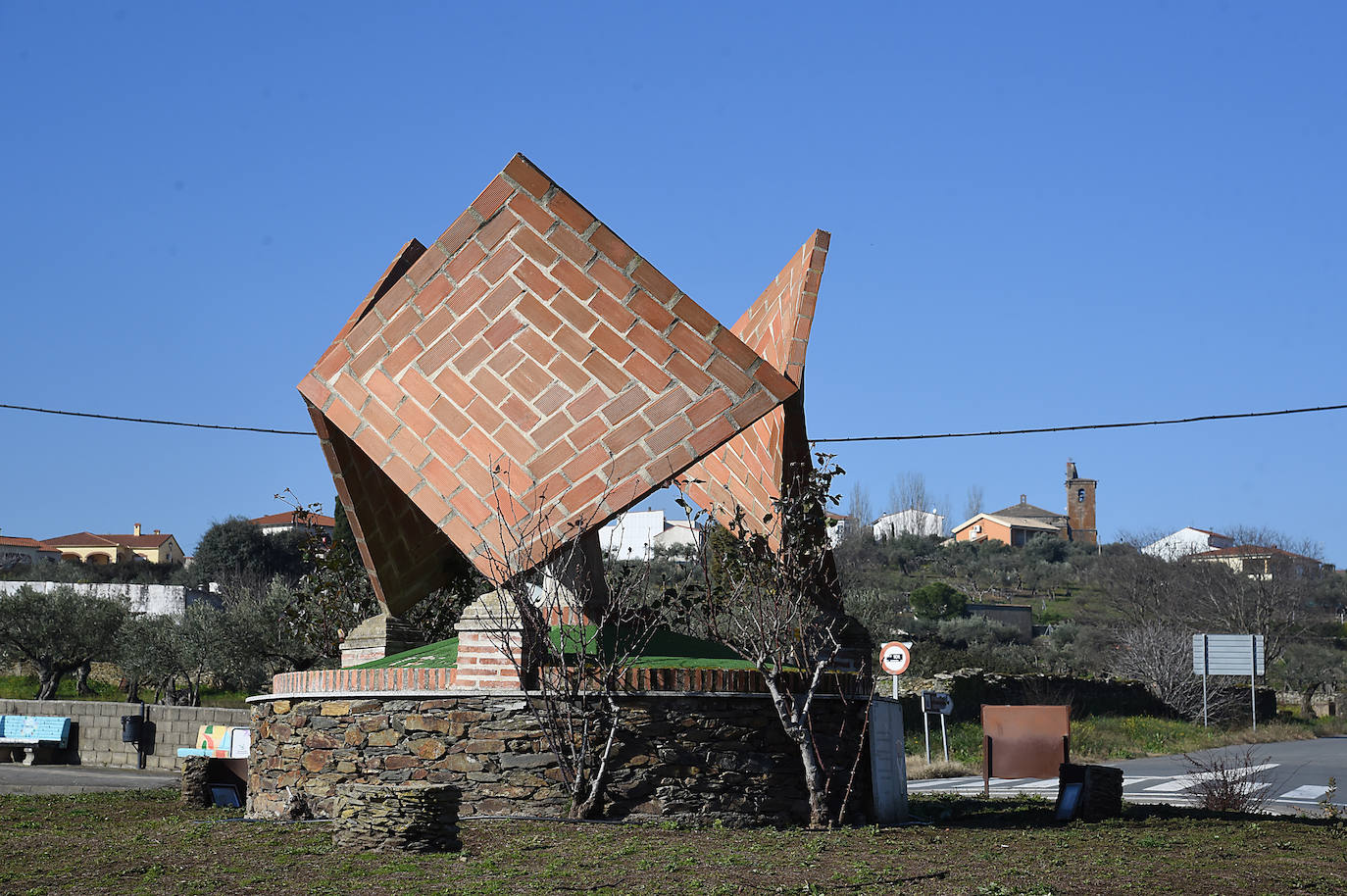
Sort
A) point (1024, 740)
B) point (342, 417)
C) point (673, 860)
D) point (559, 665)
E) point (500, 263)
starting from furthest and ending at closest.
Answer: point (1024, 740), point (342, 417), point (500, 263), point (559, 665), point (673, 860)

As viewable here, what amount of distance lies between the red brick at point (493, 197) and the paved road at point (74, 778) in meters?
9.54

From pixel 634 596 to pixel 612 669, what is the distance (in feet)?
4.91

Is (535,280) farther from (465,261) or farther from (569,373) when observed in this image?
(569,373)

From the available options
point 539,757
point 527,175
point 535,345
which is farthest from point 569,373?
point 539,757

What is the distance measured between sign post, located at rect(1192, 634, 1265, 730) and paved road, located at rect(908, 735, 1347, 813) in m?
3.28

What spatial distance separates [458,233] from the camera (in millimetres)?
10391

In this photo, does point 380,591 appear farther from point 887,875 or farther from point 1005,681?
point 1005,681

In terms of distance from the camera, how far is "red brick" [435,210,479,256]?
1035 cm

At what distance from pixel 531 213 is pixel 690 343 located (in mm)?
1701

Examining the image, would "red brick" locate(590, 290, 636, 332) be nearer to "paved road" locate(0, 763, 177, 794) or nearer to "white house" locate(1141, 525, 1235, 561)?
"paved road" locate(0, 763, 177, 794)

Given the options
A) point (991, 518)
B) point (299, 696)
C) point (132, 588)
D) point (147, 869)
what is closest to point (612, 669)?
point (299, 696)

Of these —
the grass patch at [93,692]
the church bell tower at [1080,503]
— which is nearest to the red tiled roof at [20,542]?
the grass patch at [93,692]

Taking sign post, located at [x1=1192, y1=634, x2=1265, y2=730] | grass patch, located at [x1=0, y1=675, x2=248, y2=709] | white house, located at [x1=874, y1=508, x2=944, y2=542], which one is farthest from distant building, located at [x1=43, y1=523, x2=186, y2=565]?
sign post, located at [x1=1192, y1=634, x2=1265, y2=730]

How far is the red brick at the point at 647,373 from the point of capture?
9914mm
